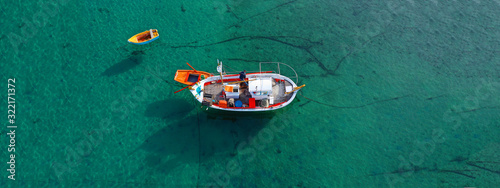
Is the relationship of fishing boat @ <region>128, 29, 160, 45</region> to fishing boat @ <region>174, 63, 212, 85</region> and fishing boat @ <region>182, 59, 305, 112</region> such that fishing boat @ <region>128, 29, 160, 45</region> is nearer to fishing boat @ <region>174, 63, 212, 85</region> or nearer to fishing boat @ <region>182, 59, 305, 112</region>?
fishing boat @ <region>174, 63, 212, 85</region>

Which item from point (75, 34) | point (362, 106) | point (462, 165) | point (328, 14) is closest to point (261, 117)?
point (362, 106)

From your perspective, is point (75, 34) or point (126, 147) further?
point (75, 34)

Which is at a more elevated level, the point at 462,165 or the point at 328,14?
the point at 328,14

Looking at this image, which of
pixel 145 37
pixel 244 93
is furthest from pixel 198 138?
pixel 145 37

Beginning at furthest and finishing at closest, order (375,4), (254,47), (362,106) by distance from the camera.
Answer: (375,4) → (254,47) → (362,106)

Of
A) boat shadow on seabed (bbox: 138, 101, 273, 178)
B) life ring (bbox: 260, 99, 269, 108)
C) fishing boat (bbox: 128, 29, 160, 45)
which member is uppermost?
fishing boat (bbox: 128, 29, 160, 45)

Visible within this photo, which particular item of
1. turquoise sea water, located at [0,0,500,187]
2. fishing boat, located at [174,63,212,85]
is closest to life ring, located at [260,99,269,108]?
turquoise sea water, located at [0,0,500,187]

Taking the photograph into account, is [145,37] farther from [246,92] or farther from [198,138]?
[246,92]

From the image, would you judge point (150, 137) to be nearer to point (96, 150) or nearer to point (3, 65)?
point (96, 150)
